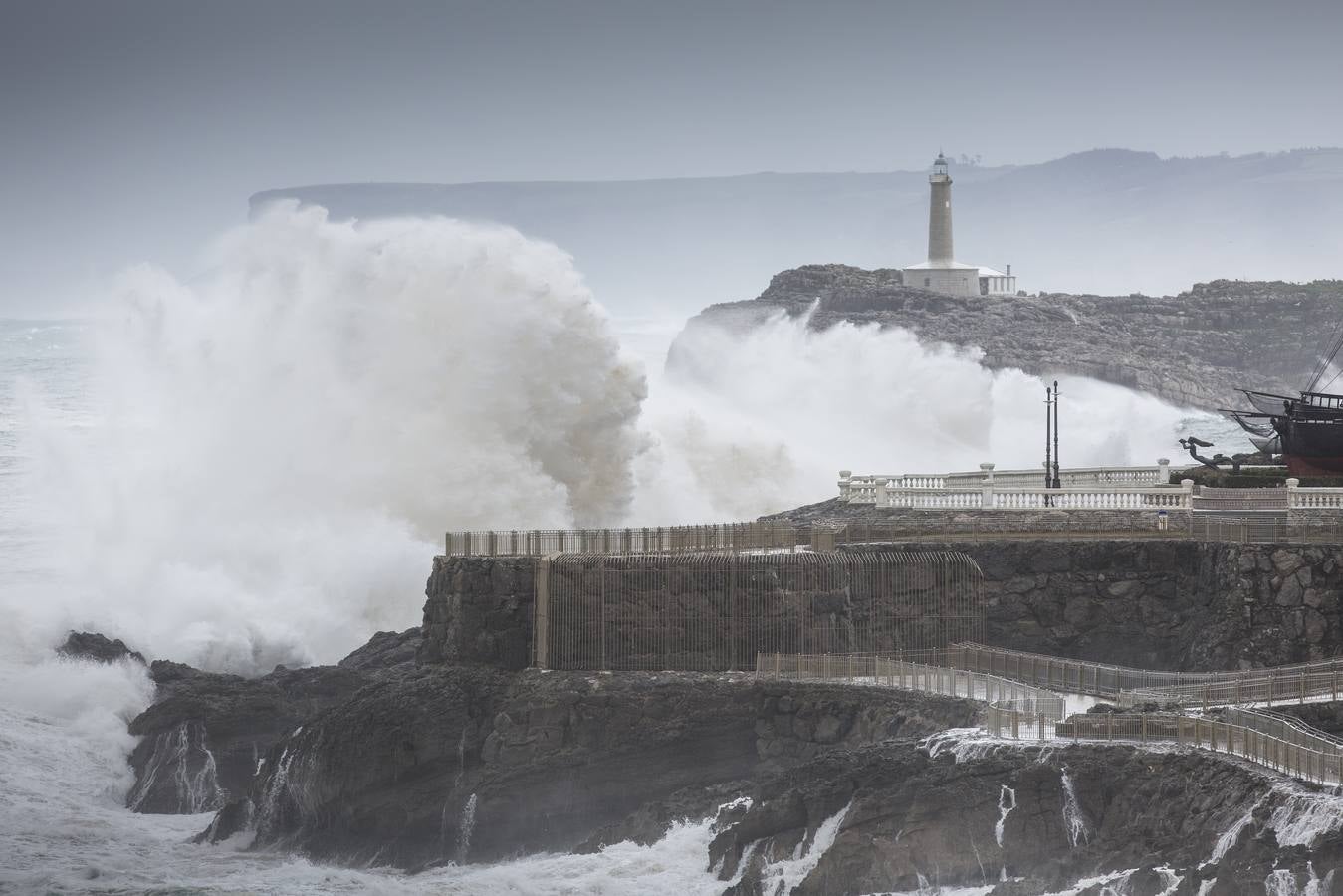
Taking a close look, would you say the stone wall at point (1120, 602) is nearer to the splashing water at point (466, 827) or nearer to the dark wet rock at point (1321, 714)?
the splashing water at point (466, 827)

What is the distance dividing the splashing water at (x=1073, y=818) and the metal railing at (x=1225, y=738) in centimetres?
135

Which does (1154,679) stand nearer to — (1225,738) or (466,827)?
(1225,738)

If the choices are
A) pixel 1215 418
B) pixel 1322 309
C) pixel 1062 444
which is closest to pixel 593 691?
pixel 1062 444

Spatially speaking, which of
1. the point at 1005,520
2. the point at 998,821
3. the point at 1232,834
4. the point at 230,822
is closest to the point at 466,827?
the point at 230,822

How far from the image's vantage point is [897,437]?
112938mm

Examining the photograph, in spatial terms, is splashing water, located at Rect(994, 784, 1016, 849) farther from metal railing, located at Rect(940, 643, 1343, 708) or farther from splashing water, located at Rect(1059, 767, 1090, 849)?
metal railing, located at Rect(940, 643, 1343, 708)

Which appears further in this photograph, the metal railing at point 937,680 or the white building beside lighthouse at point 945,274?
the white building beside lighthouse at point 945,274

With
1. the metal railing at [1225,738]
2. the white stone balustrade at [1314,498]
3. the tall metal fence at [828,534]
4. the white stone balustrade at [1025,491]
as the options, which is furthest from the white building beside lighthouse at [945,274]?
the metal railing at [1225,738]

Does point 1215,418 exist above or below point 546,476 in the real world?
above

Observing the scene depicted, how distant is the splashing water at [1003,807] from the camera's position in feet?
131

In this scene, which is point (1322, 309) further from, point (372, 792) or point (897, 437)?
point (372, 792)

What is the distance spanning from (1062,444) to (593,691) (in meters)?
75.0

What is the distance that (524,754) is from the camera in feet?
160

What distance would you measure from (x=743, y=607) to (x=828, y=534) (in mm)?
2665
